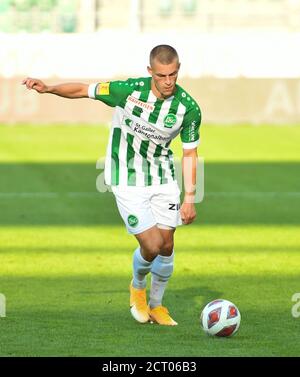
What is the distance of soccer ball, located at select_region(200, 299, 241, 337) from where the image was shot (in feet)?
27.2

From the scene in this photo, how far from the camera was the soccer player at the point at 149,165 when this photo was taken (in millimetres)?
8828

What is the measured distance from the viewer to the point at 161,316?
8.93 m

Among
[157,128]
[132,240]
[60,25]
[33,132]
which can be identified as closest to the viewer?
[157,128]

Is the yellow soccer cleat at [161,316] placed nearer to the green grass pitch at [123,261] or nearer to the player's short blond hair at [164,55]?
the green grass pitch at [123,261]

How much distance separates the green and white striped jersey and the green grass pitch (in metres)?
1.10

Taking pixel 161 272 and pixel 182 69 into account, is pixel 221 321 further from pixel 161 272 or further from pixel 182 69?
pixel 182 69

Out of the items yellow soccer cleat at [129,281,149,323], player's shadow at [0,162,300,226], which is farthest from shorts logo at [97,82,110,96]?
player's shadow at [0,162,300,226]

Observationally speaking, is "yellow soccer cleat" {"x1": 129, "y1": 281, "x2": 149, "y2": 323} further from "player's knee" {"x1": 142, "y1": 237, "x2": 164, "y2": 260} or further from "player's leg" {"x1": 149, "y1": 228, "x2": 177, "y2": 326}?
"player's knee" {"x1": 142, "y1": 237, "x2": 164, "y2": 260}

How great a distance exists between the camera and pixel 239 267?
38.4ft

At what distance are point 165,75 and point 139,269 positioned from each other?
156 centimetres
